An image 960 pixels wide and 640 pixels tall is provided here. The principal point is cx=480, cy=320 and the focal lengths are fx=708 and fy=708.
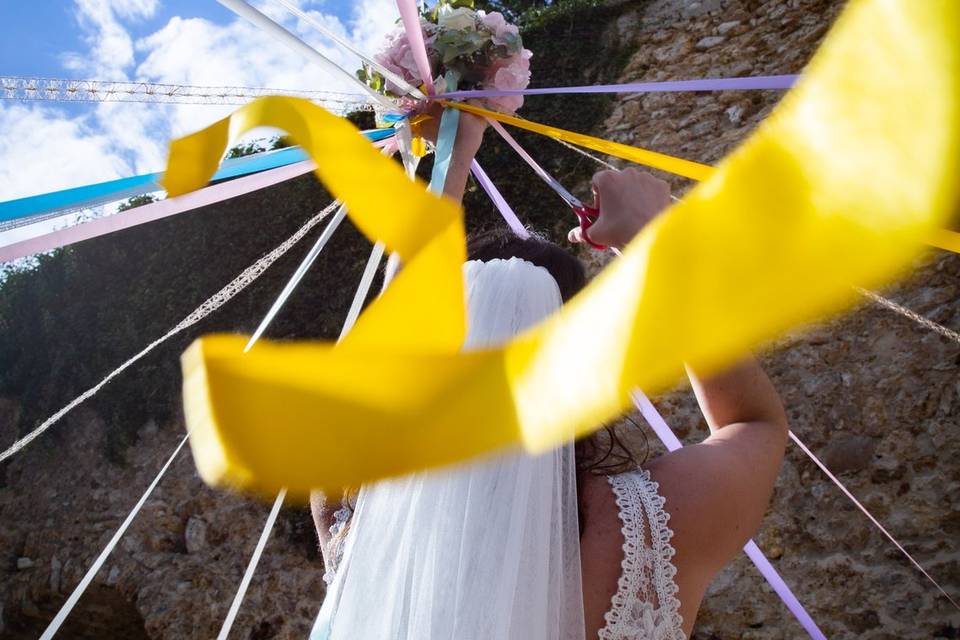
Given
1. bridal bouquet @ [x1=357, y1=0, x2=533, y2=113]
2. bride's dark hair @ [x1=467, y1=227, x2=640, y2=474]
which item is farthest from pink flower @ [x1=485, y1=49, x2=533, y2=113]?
bride's dark hair @ [x1=467, y1=227, x2=640, y2=474]

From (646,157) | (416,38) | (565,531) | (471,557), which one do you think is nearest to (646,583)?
(565,531)

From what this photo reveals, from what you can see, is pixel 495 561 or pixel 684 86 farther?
pixel 684 86

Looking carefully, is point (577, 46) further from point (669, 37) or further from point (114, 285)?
point (114, 285)

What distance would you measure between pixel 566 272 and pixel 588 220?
0.61 feet

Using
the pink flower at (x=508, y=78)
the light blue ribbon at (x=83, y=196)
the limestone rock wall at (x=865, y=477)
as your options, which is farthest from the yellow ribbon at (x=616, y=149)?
the limestone rock wall at (x=865, y=477)

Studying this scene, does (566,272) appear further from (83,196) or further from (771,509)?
(771,509)

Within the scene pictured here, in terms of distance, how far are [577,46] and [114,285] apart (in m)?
4.98

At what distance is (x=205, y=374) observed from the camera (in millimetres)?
505

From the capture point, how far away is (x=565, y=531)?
1.10m

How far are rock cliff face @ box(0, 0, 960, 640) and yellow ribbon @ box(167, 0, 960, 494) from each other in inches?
120

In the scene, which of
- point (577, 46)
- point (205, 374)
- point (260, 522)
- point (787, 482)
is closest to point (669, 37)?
point (577, 46)

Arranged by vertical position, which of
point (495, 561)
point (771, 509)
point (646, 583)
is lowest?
point (771, 509)

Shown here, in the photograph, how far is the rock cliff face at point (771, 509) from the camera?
3082 mm

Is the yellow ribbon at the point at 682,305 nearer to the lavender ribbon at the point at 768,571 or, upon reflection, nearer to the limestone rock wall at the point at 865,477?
the lavender ribbon at the point at 768,571
